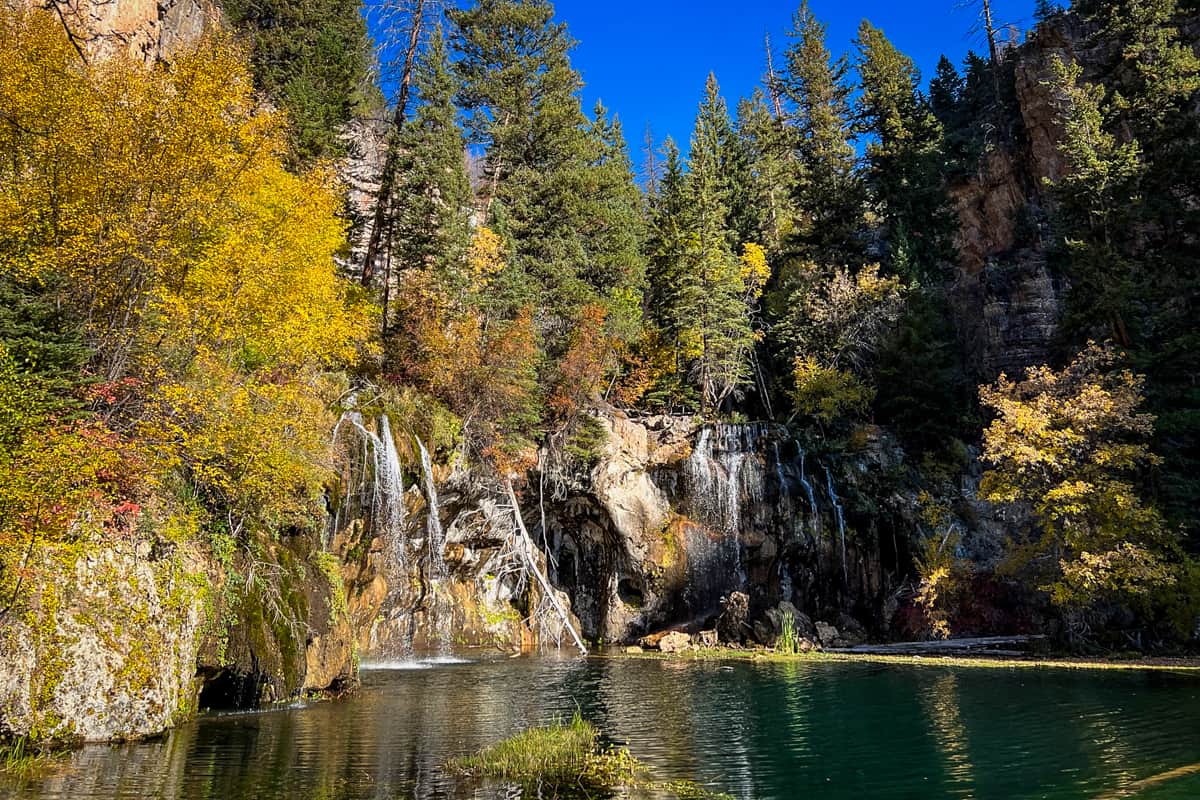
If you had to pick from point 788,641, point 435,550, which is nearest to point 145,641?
point 435,550

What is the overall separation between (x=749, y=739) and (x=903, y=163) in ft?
138

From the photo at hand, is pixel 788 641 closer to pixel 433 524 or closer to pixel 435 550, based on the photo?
pixel 435 550

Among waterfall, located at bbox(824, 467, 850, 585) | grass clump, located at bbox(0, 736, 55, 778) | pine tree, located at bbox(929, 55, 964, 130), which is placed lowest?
grass clump, located at bbox(0, 736, 55, 778)

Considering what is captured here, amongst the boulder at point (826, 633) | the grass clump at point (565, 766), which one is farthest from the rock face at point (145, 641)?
the boulder at point (826, 633)

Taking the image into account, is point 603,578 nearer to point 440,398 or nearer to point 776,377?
point 440,398

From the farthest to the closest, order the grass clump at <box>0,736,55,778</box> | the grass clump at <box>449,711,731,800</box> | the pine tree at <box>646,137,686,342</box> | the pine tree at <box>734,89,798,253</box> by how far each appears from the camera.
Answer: the pine tree at <box>734,89,798,253</box>, the pine tree at <box>646,137,686,342</box>, the grass clump at <box>0,736,55,778</box>, the grass clump at <box>449,711,731,800</box>

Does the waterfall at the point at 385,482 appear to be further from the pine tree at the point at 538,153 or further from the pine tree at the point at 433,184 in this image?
the pine tree at the point at 538,153

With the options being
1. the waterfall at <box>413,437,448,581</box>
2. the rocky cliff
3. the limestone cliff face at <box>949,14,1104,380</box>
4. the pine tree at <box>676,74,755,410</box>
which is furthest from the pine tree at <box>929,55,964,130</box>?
the waterfall at <box>413,437,448,581</box>

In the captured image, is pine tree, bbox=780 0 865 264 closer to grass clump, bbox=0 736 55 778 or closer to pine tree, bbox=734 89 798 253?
pine tree, bbox=734 89 798 253

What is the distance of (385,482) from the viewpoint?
84.8 ft

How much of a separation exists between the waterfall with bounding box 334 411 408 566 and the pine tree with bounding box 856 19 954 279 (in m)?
28.8

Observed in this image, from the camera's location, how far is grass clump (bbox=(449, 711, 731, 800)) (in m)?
9.27

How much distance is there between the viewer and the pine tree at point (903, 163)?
1746 inches

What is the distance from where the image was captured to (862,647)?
2905 cm
